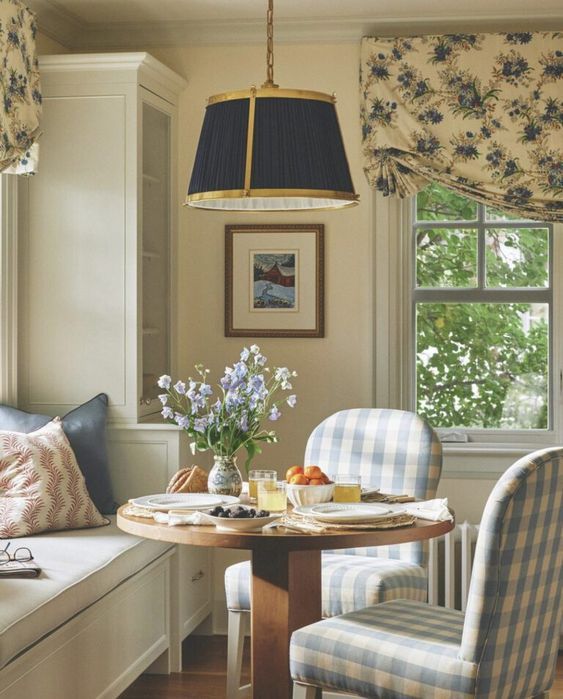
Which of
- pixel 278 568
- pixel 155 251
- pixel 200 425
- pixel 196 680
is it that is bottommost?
pixel 196 680

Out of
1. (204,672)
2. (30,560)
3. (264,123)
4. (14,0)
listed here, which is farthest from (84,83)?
(204,672)

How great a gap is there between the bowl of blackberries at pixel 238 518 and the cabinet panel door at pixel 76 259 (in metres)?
1.52

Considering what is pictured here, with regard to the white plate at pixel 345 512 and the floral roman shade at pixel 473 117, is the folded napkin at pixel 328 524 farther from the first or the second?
the floral roman shade at pixel 473 117

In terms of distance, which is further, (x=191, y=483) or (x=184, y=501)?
(x=191, y=483)

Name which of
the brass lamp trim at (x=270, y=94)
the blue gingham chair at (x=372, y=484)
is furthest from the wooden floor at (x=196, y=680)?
the brass lamp trim at (x=270, y=94)

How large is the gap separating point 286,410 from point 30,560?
67.5 inches

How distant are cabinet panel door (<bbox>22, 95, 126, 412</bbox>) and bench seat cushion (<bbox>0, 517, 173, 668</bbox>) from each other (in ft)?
2.19

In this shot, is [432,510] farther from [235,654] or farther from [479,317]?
[479,317]

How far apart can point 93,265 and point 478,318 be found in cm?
167

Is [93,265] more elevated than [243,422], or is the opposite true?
[93,265]

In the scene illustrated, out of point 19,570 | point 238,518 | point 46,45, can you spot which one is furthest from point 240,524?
point 46,45

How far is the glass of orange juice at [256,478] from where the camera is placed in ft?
9.51

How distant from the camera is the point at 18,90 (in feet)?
12.3

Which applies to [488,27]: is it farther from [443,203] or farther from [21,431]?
[21,431]
